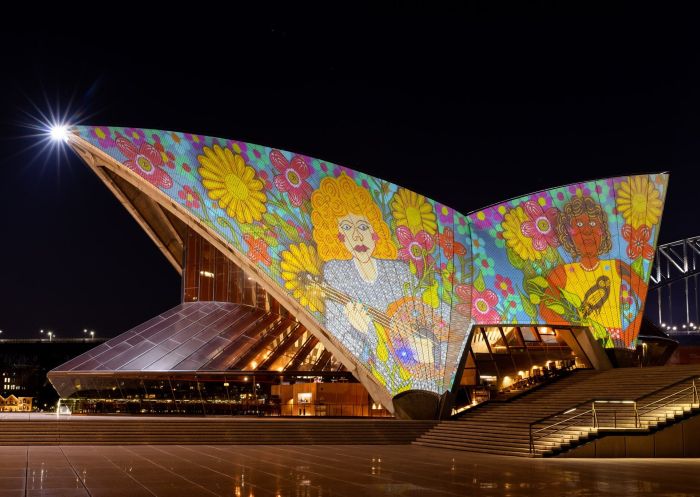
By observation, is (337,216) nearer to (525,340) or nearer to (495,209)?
(495,209)

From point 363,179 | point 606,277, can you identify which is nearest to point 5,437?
point 363,179

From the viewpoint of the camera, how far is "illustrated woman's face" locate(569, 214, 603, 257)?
1251 inches

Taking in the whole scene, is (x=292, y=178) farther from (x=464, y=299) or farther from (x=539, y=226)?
(x=539, y=226)

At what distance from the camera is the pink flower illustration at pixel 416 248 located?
2917 cm

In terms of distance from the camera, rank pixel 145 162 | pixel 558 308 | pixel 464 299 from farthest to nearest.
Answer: pixel 558 308
pixel 464 299
pixel 145 162

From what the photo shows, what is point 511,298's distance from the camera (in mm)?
30375

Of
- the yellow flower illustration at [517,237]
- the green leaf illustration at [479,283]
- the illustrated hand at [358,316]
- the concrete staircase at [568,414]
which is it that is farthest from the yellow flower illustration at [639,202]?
the illustrated hand at [358,316]

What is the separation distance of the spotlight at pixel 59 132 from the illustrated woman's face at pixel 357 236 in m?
9.09

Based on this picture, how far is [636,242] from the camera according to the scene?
32125 mm

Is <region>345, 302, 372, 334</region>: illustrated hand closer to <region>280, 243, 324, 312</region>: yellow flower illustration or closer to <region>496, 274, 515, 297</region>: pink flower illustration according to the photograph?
<region>280, 243, 324, 312</region>: yellow flower illustration

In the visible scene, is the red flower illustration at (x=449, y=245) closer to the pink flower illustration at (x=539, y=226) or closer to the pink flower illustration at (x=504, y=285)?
the pink flower illustration at (x=504, y=285)

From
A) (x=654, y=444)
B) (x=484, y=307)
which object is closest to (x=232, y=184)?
(x=484, y=307)

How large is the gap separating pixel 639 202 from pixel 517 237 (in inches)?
200

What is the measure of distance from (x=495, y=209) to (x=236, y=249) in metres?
10.4
